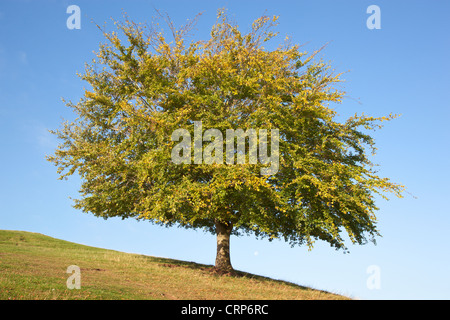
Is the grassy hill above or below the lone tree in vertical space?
below

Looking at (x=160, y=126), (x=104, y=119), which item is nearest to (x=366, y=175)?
(x=160, y=126)

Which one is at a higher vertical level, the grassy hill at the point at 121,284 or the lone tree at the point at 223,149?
the lone tree at the point at 223,149

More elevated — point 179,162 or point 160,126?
point 160,126

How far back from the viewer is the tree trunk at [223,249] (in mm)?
24225

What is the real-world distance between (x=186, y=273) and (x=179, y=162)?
7244mm

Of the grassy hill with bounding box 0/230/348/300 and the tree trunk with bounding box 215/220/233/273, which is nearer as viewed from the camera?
the grassy hill with bounding box 0/230/348/300

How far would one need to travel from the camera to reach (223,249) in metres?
24.8

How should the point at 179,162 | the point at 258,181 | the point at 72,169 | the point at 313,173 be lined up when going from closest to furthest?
1. the point at 258,181
2. the point at 179,162
3. the point at 313,173
4. the point at 72,169

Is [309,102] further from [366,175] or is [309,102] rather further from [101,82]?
[101,82]

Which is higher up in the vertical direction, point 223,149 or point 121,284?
point 223,149

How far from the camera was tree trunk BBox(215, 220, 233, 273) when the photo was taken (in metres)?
24.2

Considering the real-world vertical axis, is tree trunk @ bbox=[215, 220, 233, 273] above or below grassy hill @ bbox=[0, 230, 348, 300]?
above
